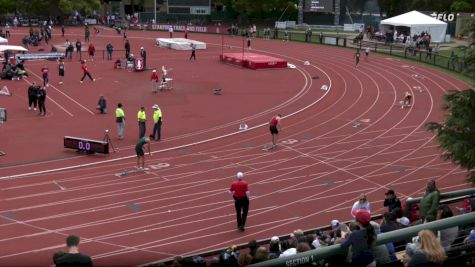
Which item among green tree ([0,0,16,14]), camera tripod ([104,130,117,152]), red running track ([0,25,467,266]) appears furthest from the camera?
green tree ([0,0,16,14])

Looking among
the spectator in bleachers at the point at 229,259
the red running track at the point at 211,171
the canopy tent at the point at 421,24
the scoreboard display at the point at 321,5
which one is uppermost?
the scoreboard display at the point at 321,5

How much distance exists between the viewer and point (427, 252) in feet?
22.4

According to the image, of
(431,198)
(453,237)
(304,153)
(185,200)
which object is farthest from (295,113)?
(453,237)

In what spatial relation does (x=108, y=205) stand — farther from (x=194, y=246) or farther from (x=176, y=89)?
(x=176, y=89)

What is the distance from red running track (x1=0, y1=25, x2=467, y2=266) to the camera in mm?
15742

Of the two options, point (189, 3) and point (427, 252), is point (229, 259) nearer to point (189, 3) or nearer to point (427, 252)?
point (427, 252)

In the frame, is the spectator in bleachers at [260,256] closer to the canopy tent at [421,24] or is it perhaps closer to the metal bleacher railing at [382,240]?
the metal bleacher railing at [382,240]

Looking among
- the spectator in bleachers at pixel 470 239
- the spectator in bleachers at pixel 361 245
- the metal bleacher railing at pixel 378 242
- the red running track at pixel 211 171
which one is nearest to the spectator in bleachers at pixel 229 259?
the spectator in bleachers at pixel 361 245

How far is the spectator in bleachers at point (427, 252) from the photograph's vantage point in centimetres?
684

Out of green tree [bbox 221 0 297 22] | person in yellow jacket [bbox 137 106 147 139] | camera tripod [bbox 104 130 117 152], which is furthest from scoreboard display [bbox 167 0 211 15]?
person in yellow jacket [bbox 137 106 147 139]

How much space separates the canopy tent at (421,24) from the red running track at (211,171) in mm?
20941

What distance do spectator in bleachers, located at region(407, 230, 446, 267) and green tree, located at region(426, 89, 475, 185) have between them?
1086 cm

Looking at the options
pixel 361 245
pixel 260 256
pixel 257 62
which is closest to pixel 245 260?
pixel 260 256

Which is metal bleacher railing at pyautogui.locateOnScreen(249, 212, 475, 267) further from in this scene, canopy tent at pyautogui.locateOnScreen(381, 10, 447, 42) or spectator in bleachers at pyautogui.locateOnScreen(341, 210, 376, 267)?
canopy tent at pyautogui.locateOnScreen(381, 10, 447, 42)
